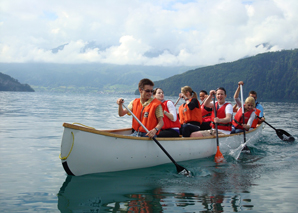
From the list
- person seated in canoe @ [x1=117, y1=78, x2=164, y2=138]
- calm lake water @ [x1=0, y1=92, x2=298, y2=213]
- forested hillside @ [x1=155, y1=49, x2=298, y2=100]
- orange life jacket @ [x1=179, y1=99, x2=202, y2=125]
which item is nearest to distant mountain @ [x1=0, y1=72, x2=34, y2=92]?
forested hillside @ [x1=155, y1=49, x2=298, y2=100]

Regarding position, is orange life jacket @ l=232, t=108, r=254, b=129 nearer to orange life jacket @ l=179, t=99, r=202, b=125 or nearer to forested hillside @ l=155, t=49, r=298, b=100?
orange life jacket @ l=179, t=99, r=202, b=125

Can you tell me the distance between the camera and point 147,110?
635cm

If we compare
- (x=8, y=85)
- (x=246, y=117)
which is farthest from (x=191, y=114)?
(x=8, y=85)

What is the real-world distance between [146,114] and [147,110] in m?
0.09

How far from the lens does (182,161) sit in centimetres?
741

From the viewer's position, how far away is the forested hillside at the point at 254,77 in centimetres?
12369

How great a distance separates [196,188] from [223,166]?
2.18 m

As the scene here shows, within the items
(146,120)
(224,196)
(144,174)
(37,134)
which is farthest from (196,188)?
(37,134)

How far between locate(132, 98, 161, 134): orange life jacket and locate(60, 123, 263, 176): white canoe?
0.37 meters

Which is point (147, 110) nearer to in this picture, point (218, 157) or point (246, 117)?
point (218, 157)

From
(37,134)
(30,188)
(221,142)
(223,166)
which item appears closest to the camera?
(30,188)

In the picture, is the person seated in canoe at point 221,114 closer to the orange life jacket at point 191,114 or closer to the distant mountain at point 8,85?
the orange life jacket at point 191,114

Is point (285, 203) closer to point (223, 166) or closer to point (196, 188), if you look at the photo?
point (196, 188)

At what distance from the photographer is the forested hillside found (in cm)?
12369
